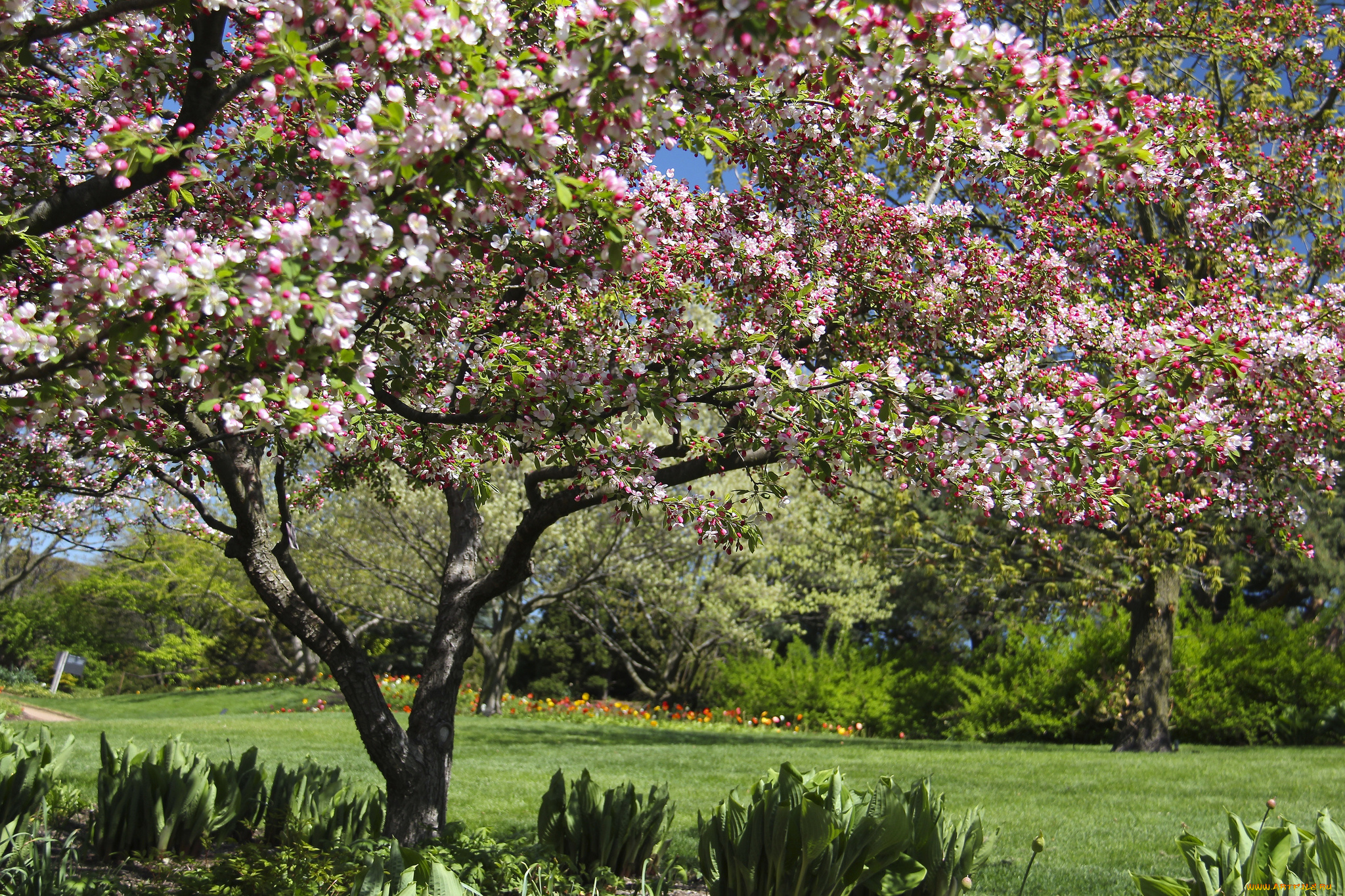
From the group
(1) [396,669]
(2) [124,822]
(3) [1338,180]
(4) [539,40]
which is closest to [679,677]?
(1) [396,669]

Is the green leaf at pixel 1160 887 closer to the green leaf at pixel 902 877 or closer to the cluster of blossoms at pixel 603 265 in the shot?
the green leaf at pixel 902 877

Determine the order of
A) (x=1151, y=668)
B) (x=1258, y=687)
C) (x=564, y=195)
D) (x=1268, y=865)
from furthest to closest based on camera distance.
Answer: (x=1258, y=687)
(x=1151, y=668)
(x=1268, y=865)
(x=564, y=195)

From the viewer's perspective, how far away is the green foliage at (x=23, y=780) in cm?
409

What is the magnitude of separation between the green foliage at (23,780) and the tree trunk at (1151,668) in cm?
1119

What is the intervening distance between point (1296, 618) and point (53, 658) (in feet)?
99.3

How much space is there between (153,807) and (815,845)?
3270mm

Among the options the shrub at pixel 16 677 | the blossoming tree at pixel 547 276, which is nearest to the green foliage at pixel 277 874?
A: the blossoming tree at pixel 547 276

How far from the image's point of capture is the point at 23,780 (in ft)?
13.6

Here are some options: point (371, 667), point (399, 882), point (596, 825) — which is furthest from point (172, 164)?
point (596, 825)

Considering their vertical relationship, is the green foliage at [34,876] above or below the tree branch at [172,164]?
below

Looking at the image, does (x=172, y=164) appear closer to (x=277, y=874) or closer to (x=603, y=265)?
(x=603, y=265)

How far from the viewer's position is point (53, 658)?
25516mm

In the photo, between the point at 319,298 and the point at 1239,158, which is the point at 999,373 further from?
the point at 1239,158

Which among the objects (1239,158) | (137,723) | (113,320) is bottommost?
(137,723)
